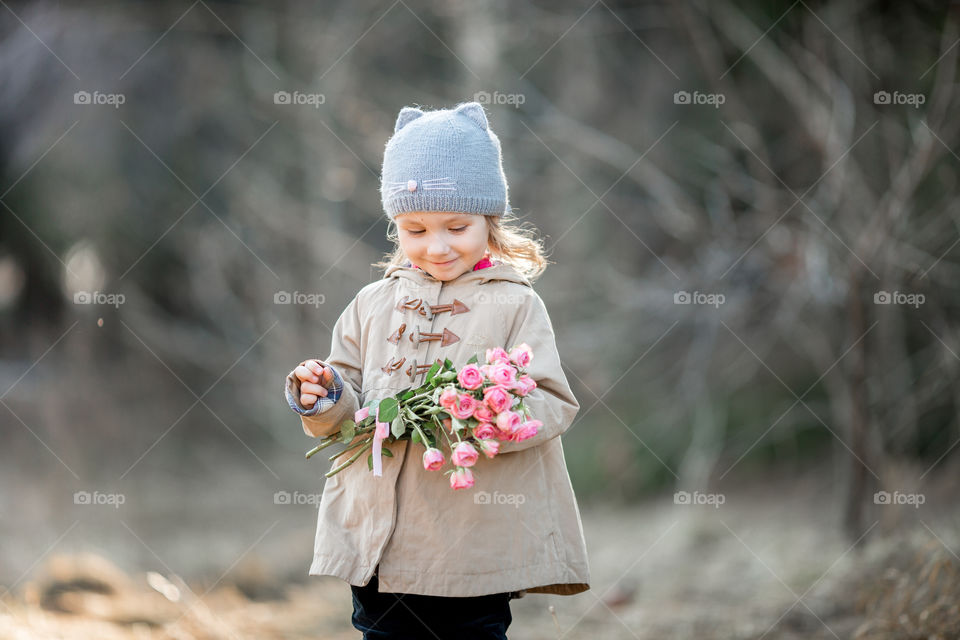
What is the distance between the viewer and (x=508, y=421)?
5.93ft

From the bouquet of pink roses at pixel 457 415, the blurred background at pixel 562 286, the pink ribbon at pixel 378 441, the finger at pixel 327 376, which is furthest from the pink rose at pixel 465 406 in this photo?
the blurred background at pixel 562 286

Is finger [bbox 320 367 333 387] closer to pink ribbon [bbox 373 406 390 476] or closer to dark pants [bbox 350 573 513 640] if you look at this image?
pink ribbon [bbox 373 406 390 476]

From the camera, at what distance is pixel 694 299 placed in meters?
5.20

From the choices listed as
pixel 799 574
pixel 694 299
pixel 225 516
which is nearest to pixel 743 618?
pixel 799 574

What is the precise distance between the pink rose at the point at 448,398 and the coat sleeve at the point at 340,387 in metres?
0.30

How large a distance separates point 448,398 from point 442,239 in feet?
1.46

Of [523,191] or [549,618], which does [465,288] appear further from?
[523,191]

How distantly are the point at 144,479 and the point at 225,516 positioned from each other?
643mm

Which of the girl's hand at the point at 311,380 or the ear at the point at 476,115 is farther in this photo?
the ear at the point at 476,115

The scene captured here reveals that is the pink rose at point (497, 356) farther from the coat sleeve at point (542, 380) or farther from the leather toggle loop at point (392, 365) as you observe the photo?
the leather toggle loop at point (392, 365)

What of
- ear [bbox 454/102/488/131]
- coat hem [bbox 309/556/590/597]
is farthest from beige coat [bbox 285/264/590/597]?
ear [bbox 454/102/488/131]

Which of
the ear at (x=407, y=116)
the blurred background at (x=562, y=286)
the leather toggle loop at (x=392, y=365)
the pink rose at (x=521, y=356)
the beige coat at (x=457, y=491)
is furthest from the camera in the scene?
the blurred background at (x=562, y=286)

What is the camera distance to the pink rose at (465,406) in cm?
182

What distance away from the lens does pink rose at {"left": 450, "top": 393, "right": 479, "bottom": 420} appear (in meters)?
1.82
